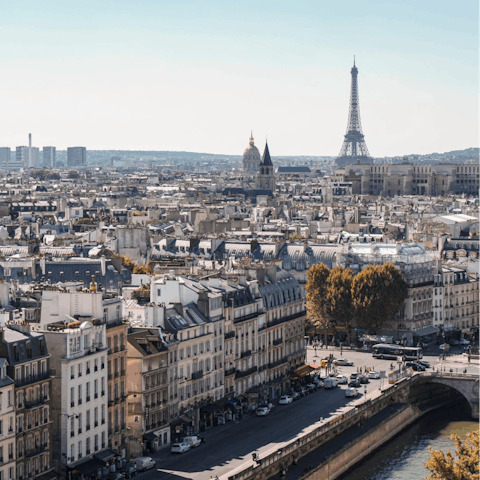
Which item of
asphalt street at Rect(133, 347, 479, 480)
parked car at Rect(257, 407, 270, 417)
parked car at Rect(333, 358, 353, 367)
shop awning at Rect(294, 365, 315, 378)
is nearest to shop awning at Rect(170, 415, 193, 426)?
asphalt street at Rect(133, 347, 479, 480)

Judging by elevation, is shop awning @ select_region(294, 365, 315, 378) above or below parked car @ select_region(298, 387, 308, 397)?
above

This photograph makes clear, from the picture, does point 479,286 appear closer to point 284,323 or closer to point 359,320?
point 359,320

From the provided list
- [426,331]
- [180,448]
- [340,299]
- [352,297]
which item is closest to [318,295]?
[340,299]

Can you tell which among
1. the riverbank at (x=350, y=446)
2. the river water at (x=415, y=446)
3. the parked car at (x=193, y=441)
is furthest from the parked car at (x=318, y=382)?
the parked car at (x=193, y=441)

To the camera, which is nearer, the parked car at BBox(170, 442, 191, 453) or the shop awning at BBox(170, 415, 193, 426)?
the parked car at BBox(170, 442, 191, 453)

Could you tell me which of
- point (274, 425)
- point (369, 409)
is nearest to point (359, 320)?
point (369, 409)

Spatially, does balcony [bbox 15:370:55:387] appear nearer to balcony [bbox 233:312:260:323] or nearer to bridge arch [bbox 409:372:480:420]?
balcony [bbox 233:312:260:323]

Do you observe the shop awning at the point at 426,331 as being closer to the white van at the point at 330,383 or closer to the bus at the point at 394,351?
the bus at the point at 394,351
